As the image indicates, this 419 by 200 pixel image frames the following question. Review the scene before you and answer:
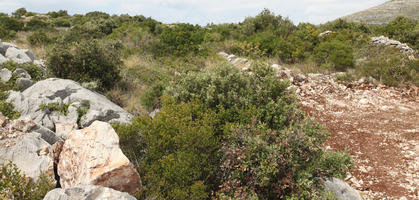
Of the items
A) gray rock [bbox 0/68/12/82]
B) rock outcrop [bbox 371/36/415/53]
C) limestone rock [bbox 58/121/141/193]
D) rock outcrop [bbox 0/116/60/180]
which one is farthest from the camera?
rock outcrop [bbox 371/36/415/53]

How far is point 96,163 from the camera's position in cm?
308

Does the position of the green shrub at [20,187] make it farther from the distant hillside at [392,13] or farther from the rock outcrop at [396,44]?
the distant hillside at [392,13]

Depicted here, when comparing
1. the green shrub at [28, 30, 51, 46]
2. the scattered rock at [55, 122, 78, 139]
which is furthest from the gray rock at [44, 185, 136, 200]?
→ the green shrub at [28, 30, 51, 46]

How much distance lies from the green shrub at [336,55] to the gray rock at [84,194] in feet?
37.9

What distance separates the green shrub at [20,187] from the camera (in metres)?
2.82

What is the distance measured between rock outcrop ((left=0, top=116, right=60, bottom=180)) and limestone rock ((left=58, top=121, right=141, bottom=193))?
216 millimetres

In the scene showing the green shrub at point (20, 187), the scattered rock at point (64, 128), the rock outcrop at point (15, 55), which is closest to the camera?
the green shrub at point (20, 187)

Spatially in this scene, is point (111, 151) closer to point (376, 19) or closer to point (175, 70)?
point (175, 70)

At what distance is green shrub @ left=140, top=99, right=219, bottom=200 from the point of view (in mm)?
3430

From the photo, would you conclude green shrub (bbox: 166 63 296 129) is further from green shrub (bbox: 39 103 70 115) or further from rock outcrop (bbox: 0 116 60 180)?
rock outcrop (bbox: 0 116 60 180)

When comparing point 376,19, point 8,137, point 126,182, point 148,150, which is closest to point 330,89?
point 148,150

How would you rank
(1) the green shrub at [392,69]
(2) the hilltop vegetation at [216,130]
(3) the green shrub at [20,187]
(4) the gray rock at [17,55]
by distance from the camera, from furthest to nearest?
(1) the green shrub at [392,69] → (4) the gray rock at [17,55] → (2) the hilltop vegetation at [216,130] → (3) the green shrub at [20,187]

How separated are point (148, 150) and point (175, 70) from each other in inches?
211

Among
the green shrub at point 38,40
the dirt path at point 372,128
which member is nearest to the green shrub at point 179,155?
the dirt path at point 372,128
